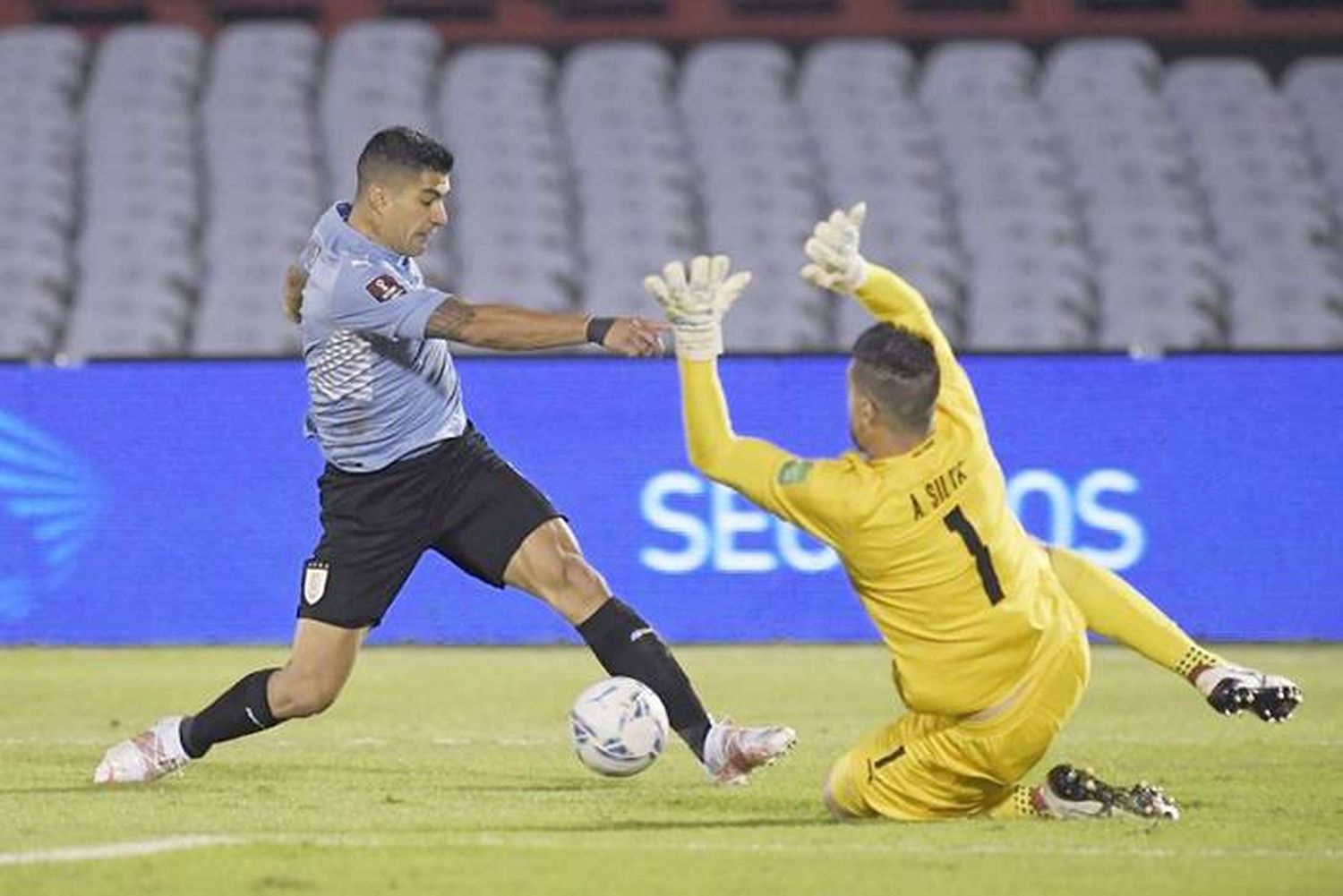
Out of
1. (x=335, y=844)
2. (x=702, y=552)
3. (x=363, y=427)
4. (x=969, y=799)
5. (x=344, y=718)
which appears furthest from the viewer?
(x=702, y=552)

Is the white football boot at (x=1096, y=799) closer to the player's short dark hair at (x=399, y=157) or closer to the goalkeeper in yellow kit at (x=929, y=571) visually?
the goalkeeper in yellow kit at (x=929, y=571)

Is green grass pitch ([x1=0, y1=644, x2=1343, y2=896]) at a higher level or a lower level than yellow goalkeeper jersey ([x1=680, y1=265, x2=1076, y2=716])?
lower

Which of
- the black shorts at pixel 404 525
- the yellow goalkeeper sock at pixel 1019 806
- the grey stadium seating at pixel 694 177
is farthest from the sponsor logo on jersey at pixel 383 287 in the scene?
the grey stadium seating at pixel 694 177

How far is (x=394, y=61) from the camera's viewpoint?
62.2 feet

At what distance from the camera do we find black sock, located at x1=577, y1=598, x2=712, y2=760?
27.8 feet

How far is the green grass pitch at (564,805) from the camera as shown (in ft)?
21.4

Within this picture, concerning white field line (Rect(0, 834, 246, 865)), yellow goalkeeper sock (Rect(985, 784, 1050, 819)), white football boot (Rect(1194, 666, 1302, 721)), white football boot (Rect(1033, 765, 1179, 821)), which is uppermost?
white football boot (Rect(1194, 666, 1302, 721))

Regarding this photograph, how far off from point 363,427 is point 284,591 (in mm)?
5568

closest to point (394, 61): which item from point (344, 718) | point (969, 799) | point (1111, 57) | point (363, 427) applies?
point (1111, 57)

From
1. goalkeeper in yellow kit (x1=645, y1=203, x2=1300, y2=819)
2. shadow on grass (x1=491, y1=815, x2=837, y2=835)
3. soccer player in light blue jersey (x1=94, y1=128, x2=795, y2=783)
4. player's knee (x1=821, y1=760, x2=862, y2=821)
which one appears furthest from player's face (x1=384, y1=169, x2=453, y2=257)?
player's knee (x1=821, y1=760, x2=862, y2=821)

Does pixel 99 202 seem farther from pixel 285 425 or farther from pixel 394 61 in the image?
pixel 285 425

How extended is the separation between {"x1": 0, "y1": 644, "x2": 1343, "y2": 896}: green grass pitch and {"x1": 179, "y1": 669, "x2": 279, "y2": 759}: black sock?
163mm

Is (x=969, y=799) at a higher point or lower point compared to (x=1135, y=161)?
lower

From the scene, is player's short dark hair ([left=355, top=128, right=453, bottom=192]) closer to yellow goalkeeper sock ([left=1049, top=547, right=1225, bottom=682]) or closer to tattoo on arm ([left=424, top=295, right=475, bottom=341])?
tattoo on arm ([left=424, top=295, right=475, bottom=341])
